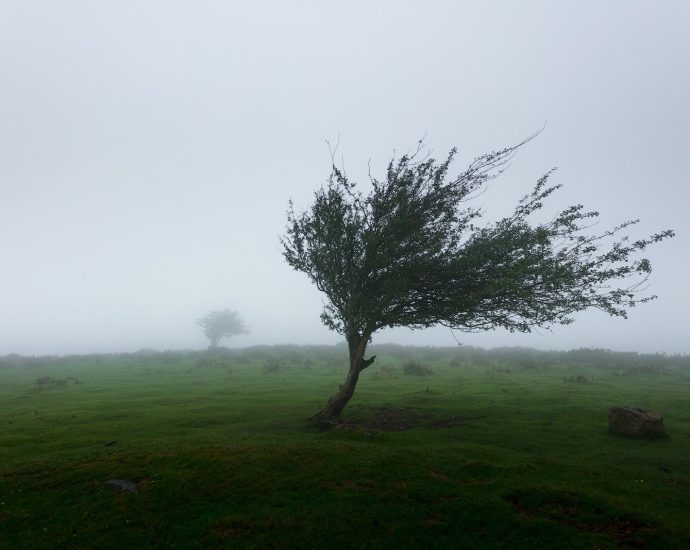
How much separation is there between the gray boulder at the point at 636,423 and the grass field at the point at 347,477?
1.88 ft

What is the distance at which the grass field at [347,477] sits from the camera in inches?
448

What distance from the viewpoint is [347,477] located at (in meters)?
14.6

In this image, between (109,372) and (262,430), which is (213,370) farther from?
(262,430)

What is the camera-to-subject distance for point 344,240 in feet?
74.9

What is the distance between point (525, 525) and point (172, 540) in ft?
30.4

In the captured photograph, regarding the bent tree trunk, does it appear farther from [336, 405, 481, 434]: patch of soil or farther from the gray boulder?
the gray boulder

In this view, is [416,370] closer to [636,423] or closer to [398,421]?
[398,421]

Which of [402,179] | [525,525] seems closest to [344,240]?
[402,179]

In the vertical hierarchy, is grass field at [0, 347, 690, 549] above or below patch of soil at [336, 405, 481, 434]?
below

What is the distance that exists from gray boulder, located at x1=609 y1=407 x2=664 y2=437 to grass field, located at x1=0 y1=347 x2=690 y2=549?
1.88ft

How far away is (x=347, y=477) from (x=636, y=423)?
582 inches

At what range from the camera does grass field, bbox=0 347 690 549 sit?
11367 mm

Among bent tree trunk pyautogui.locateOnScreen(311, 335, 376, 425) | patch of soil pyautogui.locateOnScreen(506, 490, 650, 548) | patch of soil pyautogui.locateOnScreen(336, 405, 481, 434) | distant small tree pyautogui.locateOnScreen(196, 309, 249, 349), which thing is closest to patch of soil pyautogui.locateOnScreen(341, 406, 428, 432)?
patch of soil pyautogui.locateOnScreen(336, 405, 481, 434)

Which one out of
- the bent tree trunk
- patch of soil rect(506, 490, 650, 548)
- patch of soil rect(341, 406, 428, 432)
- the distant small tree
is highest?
the distant small tree
